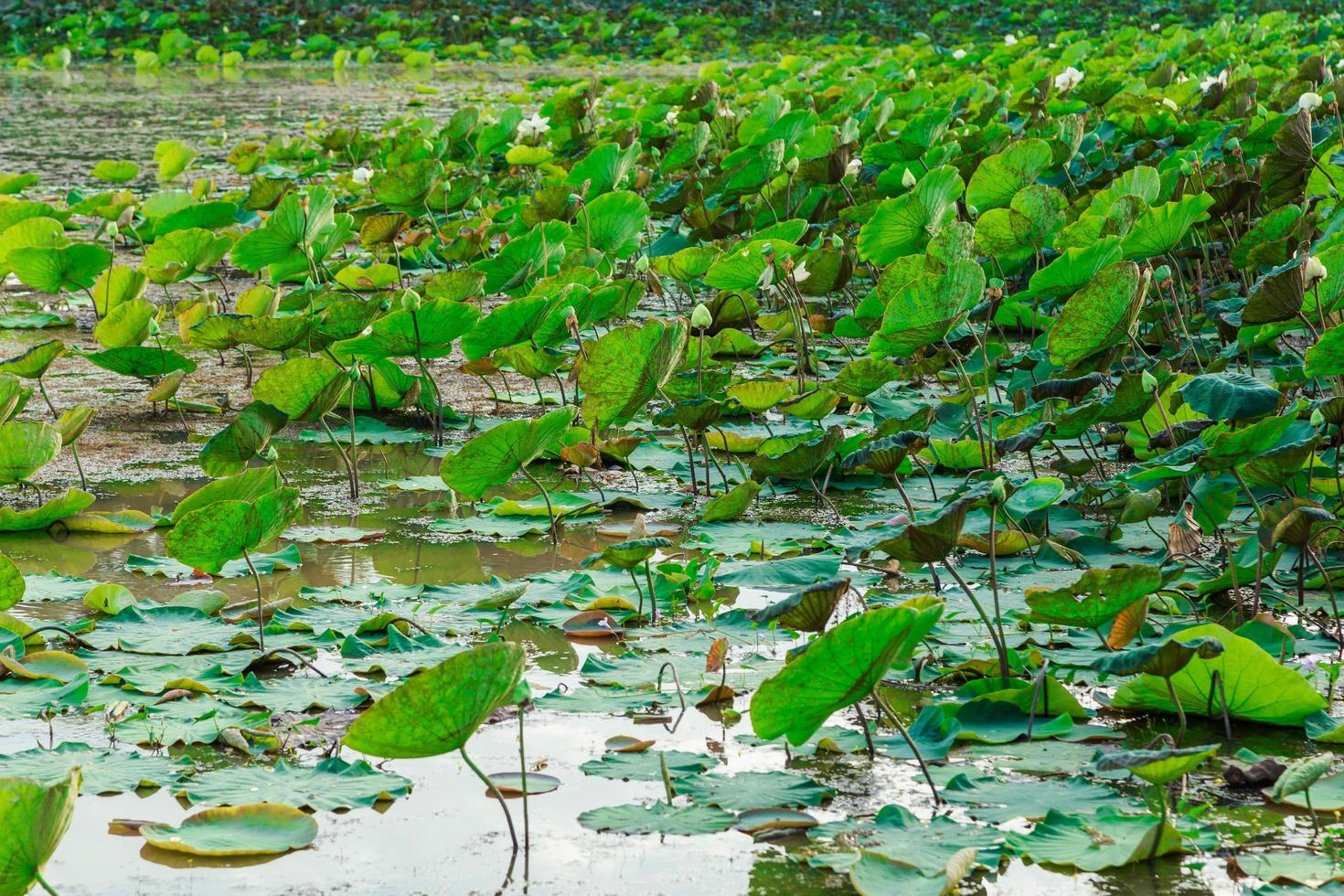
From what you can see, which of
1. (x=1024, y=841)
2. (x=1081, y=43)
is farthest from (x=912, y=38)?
(x=1024, y=841)

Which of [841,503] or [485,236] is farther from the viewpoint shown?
[485,236]

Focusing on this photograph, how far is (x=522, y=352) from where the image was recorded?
3422 mm

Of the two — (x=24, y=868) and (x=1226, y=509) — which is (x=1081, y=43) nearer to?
(x=1226, y=509)

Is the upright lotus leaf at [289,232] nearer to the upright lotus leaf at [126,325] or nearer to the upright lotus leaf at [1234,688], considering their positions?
the upright lotus leaf at [126,325]

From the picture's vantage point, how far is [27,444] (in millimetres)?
2582

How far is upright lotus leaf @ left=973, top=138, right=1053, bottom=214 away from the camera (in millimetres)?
3807

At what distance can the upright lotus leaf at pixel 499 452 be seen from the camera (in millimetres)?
2486

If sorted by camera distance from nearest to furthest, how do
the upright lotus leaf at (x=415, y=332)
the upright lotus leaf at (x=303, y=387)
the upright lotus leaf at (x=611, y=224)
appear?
the upright lotus leaf at (x=303, y=387) < the upright lotus leaf at (x=415, y=332) < the upright lotus leaf at (x=611, y=224)

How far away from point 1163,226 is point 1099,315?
651 millimetres

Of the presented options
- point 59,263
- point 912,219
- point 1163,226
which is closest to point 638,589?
point 1163,226

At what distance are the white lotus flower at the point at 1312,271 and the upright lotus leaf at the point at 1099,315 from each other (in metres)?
0.26

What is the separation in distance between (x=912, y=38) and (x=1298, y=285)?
12.6m

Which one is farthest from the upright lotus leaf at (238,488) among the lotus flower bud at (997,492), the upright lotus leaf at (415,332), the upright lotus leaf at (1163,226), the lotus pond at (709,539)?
the upright lotus leaf at (1163,226)

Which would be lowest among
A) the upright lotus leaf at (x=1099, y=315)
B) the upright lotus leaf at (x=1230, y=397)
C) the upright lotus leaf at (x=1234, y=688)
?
the upright lotus leaf at (x=1234, y=688)
